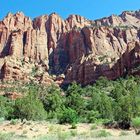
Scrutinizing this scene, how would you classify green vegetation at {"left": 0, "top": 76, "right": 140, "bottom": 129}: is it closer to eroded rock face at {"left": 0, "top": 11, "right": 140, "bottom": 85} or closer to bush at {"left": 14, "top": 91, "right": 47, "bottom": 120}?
bush at {"left": 14, "top": 91, "right": 47, "bottom": 120}

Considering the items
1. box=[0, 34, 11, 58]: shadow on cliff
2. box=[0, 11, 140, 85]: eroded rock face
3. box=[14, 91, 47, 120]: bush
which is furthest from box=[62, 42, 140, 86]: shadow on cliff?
box=[14, 91, 47, 120]: bush

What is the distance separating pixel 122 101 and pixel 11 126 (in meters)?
14.5

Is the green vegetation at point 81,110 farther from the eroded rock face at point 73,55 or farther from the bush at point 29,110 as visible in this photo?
the eroded rock face at point 73,55

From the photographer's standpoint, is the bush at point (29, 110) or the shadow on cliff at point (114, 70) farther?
the shadow on cliff at point (114, 70)

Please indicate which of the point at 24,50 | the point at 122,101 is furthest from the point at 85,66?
the point at 122,101

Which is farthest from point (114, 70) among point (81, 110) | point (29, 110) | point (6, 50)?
point (29, 110)

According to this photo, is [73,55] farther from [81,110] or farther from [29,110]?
[29,110]

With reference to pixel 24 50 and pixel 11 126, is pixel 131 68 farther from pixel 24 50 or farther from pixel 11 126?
pixel 11 126

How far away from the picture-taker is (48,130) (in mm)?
42375

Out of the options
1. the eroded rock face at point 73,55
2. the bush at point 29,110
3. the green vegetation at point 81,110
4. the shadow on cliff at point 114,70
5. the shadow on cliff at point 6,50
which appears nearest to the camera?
the green vegetation at point 81,110

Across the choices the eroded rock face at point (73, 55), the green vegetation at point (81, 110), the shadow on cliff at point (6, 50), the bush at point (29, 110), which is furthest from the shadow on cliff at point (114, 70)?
the bush at point (29, 110)

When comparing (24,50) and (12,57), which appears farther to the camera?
(24,50)

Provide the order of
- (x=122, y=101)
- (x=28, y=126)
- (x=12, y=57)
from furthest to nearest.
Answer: (x=12, y=57)
(x=122, y=101)
(x=28, y=126)

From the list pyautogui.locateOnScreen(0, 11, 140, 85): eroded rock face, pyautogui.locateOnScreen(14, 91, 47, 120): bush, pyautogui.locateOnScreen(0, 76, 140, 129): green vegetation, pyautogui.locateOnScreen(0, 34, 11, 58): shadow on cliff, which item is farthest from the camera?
pyautogui.locateOnScreen(0, 34, 11, 58): shadow on cliff
